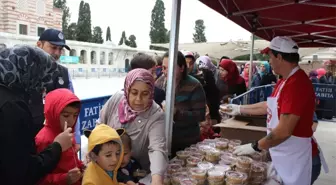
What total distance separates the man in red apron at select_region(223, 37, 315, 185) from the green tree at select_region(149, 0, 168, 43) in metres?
53.3

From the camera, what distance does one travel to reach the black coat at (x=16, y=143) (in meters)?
1.08

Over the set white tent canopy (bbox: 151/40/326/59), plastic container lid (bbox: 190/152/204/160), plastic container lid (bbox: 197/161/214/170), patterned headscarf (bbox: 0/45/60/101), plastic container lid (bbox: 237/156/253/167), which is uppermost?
white tent canopy (bbox: 151/40/326/59)

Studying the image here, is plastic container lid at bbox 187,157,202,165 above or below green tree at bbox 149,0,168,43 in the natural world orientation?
below

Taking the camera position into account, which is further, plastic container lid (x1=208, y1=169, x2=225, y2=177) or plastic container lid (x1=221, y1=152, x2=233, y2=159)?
plastic container lid (x1=221, y1=152, x2=233, y2=159)

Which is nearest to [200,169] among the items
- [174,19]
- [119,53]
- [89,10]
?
[174,19]

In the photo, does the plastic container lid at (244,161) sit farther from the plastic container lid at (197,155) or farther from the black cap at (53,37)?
the black cap at (53,37)

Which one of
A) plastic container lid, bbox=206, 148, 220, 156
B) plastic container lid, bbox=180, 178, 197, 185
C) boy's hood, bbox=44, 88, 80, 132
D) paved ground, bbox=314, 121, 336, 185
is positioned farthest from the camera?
paved ground, bbox=314, 121, 336, 185

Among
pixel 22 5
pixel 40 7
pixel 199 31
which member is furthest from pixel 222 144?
pixel 199 31

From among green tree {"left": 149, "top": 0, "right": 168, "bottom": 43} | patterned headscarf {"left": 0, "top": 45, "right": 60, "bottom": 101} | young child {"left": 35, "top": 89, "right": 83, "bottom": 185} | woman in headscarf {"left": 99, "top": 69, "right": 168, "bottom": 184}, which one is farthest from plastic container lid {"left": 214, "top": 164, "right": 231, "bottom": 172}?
green tree {"left": 149, "top": 0, "right": 168, "bottom": 43}

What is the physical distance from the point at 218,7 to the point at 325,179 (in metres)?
2.80

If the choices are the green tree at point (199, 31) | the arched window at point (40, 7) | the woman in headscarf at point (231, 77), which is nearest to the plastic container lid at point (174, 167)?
the woman in headscarf at point (231, 77)

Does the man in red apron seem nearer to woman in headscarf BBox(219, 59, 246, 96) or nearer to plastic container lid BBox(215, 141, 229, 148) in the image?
plastic container lid BBox(215, 141, 229, 148)

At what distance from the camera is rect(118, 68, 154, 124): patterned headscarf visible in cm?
163

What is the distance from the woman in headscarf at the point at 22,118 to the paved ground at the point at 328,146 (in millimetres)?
3809
